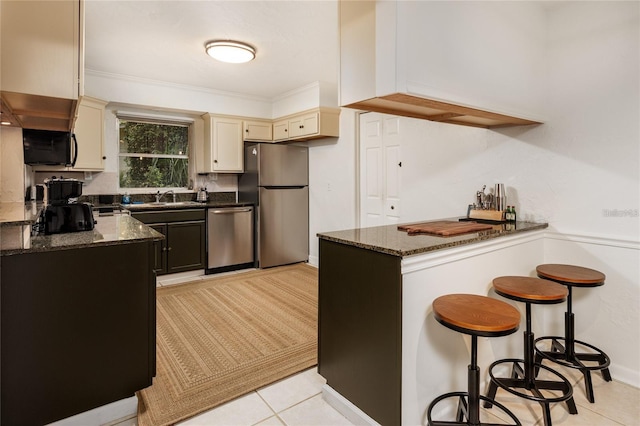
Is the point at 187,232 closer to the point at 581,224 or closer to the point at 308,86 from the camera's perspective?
the point at 308,86

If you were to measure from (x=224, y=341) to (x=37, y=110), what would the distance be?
1.96 metres

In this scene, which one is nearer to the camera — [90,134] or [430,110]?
[430,110]

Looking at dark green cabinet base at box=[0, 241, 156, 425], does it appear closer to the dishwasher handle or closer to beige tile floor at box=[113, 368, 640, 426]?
beige tile floor at box=[113, 368, 640, 426]

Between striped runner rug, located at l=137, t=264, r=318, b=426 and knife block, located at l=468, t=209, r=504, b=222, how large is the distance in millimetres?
1615

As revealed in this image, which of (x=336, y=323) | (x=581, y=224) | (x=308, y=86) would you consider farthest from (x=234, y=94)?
(x=581, y=224)

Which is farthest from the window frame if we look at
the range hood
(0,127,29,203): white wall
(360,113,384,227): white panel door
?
(360,113,384,227): white panel door

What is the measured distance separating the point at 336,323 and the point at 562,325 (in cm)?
182

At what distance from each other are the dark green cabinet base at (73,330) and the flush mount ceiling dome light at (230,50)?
2080mm

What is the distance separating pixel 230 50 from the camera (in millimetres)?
3182

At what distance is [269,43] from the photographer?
3201mm

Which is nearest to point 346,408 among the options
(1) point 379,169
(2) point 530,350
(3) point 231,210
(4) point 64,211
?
(2) point 530,350

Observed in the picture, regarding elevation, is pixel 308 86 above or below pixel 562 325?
above

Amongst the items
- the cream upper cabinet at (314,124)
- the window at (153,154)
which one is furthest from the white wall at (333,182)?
the window at (153,154)

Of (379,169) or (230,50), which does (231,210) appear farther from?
(230,50)
